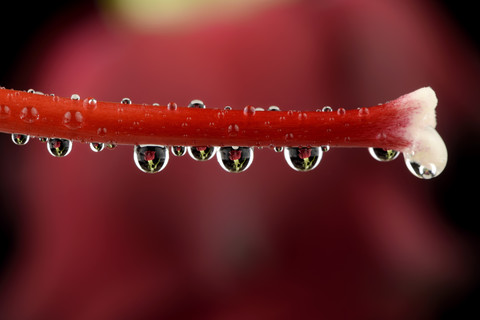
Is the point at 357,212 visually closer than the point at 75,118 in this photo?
No

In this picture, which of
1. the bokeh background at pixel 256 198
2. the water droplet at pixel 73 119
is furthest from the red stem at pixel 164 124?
the bokeh background at pixel 256 198

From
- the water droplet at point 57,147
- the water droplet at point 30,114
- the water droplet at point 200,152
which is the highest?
the water droplet at point 30,114

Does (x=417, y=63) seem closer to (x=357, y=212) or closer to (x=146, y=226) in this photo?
(x=357, y=212)

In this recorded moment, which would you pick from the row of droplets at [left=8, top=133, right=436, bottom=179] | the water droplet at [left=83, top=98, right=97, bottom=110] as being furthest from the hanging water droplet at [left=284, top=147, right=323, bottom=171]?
the water droplet at [left=83, top=98, right=97, bottom=110]

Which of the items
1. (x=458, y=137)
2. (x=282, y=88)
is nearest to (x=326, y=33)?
(x=282, y=88)

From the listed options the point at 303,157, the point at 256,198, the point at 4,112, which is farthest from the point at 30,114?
the point at 256,198

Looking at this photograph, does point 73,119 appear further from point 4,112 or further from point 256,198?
point 256,198

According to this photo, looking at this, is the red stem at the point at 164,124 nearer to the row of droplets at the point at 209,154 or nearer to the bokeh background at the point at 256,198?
the row of droplets at the point at 209,154
